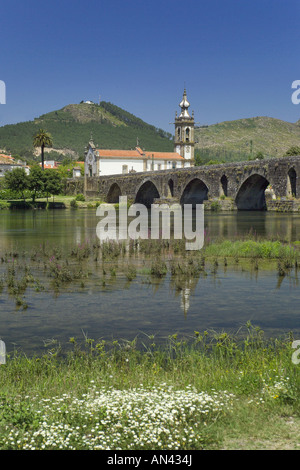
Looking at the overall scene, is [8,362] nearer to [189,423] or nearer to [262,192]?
[189,423]

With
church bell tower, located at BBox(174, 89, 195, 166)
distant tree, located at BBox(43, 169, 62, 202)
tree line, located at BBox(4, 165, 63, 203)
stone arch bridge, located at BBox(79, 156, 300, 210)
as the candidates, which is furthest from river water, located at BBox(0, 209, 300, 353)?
church bell tower, located at BBox(174, 89, 195, 166)

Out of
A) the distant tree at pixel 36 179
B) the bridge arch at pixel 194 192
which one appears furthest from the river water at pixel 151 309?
the distant tree at pixel 36 179

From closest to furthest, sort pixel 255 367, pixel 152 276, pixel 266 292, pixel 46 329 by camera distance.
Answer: pixel 255 367, pixel 46 329, pixel 266 292, pixel 152 276

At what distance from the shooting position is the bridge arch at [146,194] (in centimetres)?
9188

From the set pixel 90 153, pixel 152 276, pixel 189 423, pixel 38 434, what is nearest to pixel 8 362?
pixel 38 434

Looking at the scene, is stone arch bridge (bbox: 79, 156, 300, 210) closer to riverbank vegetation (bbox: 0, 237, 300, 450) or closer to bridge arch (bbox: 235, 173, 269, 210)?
bridge arch (bbox: 235, 173, 269, 210)

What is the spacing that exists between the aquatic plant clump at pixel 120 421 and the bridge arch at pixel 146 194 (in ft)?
279

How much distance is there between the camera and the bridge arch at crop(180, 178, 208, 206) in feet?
252

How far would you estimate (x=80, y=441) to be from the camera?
16.8 ft

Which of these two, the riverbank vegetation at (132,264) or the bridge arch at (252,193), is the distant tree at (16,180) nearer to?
the bridge arch at (252,193)

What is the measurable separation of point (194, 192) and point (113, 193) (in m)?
27.8

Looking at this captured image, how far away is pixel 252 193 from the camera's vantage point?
65750 millimetres

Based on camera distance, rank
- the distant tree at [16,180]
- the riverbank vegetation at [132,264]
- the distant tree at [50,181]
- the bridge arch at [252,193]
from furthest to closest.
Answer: the distant tree at [50,181]
the distant tree at [16,180]
the bridge arch at [252,193]
the riverbank vegetation at [132,264]

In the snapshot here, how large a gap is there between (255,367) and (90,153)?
11325cm
